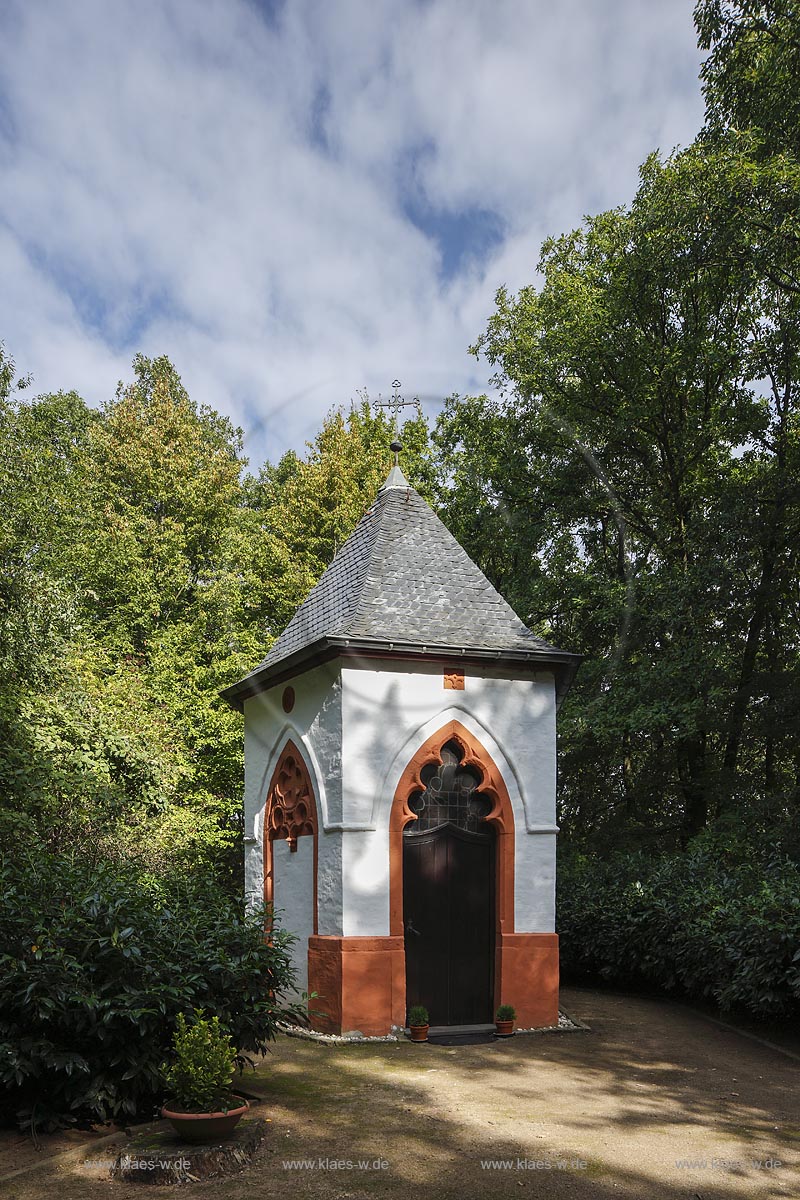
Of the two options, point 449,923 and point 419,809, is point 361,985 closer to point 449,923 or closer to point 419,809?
point 449,923

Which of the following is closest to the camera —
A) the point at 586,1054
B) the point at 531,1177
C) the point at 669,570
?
the point at 531,1177

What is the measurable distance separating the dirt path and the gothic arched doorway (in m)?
0.88

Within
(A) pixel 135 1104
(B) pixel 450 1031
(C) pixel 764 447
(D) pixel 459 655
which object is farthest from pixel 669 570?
(A) pixel 135 1104

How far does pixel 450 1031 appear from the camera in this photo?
35.6 ft

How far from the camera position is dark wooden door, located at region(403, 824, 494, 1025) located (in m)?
11.0

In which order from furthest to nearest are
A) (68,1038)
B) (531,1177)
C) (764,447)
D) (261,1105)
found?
(764,447)
(261,1105)
(68,1038)
(531,1177)

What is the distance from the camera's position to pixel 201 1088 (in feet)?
19.9

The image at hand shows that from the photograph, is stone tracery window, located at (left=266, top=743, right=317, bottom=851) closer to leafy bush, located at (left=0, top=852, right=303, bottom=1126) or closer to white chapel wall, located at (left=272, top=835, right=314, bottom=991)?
white chapel wall, located at (left=272, top=835, right=314, bottom=991)

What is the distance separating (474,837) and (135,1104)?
18.3ft

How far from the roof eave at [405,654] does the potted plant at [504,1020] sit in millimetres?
3727

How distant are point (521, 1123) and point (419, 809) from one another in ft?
14.9

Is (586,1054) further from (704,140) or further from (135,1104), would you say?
(704,140)

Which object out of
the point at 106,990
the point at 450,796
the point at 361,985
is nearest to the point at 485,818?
the point at 450,796

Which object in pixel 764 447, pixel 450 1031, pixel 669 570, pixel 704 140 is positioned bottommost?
pixel 450 1031
